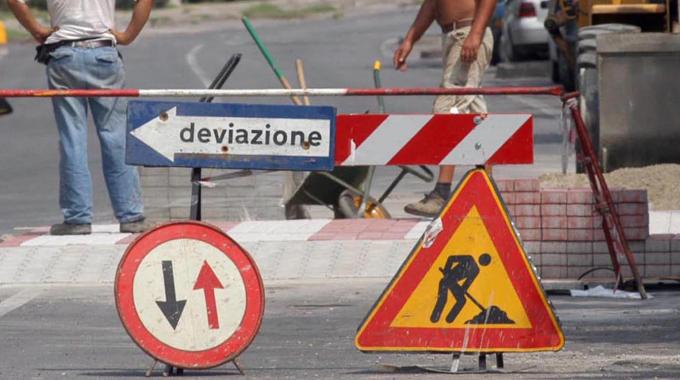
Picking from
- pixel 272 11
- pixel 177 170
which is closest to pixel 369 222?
pixel 177 170

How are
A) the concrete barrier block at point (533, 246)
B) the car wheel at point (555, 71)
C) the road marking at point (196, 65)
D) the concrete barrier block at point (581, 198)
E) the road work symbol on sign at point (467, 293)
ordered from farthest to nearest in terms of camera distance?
the road marking at point (196, 65) → the car wheel at point (555, 71) → the concrete barrier block at point (533, 246) → the concrete barrier block at point (581, 198) → the road work symbol on sign at point (467, 293)

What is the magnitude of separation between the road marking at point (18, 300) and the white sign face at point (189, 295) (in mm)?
2093

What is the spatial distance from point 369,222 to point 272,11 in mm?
49066

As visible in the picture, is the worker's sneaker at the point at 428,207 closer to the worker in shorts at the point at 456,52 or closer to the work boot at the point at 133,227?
the worker in shorts at the point at 456,52

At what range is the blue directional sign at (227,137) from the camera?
8016 millimetres

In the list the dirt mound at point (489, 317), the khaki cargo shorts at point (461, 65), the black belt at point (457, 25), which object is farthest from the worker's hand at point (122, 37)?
the dirt mound at point (489, 317)

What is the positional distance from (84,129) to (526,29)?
20.7 m

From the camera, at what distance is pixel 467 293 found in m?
7.90

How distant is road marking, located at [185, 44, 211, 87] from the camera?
1217 inches

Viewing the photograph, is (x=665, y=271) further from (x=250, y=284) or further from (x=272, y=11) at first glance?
(x=272, y=11)

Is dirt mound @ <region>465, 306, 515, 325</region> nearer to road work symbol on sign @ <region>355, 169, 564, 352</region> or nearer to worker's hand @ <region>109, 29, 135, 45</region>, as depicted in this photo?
road work symbol on sign @ <region>355, 169, 564, 352</region>

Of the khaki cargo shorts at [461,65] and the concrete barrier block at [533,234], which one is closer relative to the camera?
the concrete barrier block at [533,234]

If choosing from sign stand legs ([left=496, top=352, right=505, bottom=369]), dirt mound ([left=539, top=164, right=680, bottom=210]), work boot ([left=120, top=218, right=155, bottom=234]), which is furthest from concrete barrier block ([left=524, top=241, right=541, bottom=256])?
sign stand legs ([left=496, top=352, right=505, bottom=369])

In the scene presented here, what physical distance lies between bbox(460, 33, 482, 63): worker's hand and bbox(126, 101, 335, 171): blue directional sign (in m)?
4.49
